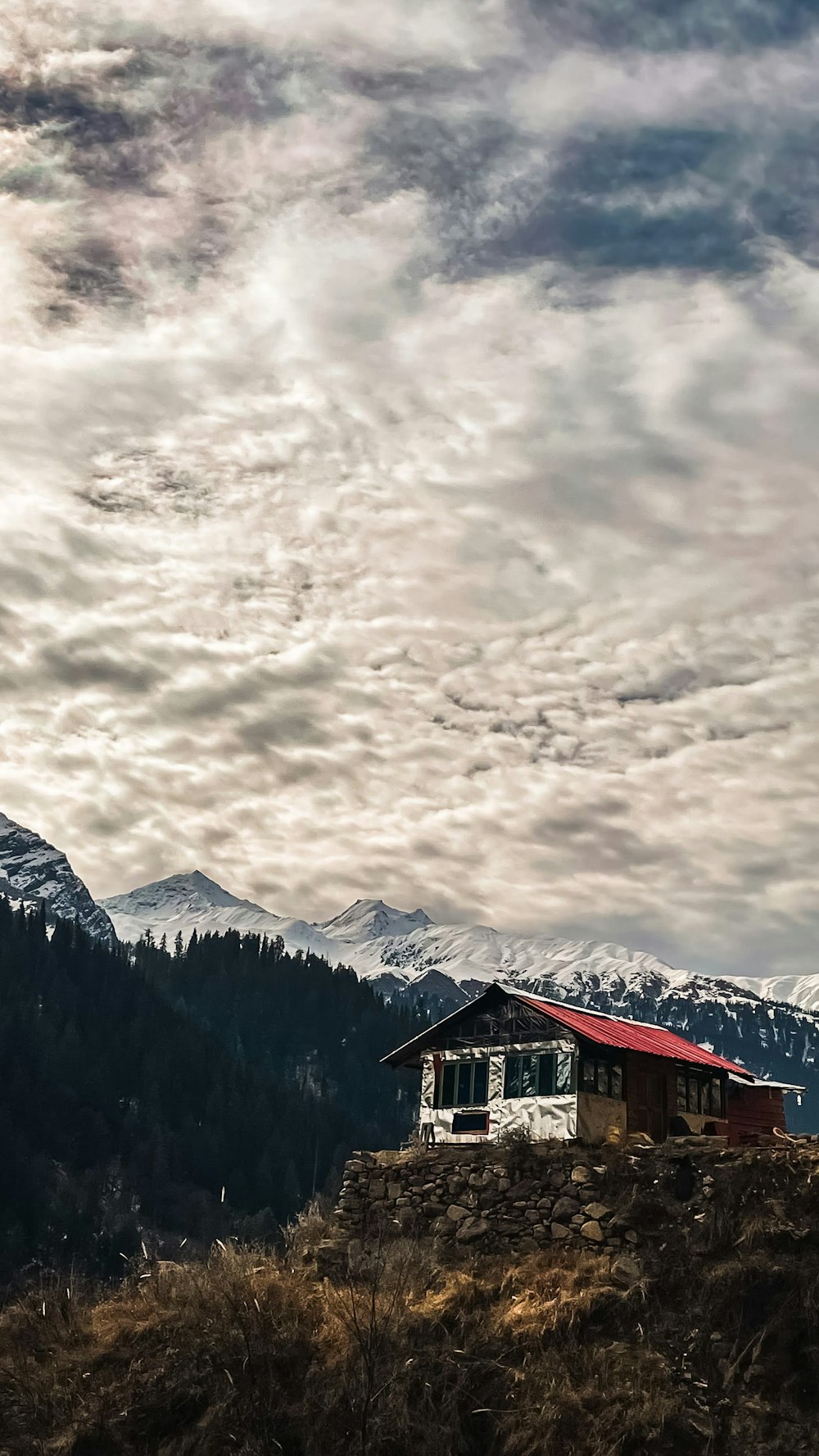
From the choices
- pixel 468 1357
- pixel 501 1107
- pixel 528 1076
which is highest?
pixel 528 1076

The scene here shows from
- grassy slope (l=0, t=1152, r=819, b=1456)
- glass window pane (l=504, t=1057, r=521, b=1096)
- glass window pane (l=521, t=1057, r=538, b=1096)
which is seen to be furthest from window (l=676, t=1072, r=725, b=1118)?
grassy slope (l=0, t=1152, r=819, b=1456)

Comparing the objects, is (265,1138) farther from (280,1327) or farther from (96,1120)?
(280,1327)

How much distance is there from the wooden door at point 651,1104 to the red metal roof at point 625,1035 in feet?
3.46

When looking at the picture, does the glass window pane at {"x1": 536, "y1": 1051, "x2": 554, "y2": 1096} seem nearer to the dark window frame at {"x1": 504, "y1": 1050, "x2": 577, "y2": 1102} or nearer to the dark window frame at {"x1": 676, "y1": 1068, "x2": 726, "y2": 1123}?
the dark window frame at {"x1": 504, "y1": 1050, "x2": 577, "y2": 1102}

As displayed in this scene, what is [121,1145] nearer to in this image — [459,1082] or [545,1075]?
[459,1082]

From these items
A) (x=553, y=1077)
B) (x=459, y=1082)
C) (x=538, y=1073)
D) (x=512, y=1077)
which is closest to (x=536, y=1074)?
(x=538, y=1073)

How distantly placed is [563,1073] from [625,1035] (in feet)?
14.0

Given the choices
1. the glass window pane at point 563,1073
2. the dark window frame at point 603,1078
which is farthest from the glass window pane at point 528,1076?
the dark window frame at point 603,1078

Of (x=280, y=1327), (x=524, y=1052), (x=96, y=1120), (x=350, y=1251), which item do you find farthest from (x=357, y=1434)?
(x=96, y=1120)

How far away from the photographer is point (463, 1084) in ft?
162

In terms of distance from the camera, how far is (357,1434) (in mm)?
30312

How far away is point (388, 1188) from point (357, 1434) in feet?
46.2

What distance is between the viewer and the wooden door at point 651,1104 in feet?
157

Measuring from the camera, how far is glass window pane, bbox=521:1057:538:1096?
46.9 meters
